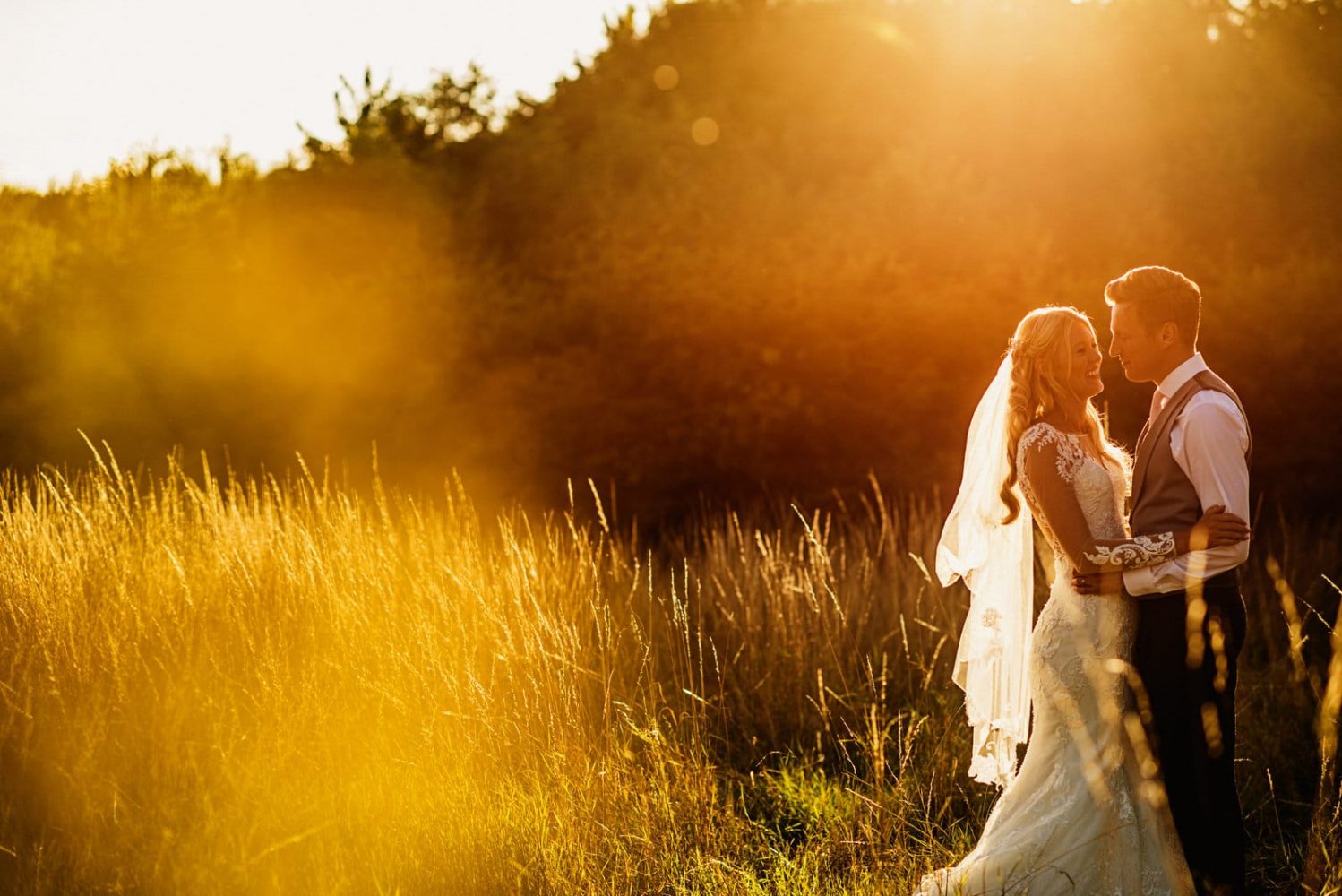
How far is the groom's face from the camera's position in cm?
360

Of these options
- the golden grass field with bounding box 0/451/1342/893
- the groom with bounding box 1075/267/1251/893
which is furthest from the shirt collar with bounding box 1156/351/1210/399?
the golden grass field with bounding box 0/451/1342/893

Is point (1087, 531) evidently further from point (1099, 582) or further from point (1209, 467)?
point (1209, 467)

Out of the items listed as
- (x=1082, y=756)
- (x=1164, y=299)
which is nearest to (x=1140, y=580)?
(x=1082, y=756)

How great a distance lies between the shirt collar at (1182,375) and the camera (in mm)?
3539

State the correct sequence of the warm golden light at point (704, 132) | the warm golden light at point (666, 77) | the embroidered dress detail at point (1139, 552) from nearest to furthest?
the embroidered dress detail at point (1139, 552) < the warm golden light at point (704, 132) < the warm golden light at point (666, 77)

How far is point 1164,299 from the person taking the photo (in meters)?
3.59

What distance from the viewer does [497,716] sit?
15.0ft

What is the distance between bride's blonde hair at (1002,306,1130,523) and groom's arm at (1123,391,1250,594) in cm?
42

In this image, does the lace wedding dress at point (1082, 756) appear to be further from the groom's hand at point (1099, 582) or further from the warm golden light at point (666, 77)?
the warm golden light at point (666, 77)

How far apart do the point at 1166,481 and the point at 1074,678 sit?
74cm

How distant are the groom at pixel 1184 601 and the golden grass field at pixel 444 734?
0.27 metres

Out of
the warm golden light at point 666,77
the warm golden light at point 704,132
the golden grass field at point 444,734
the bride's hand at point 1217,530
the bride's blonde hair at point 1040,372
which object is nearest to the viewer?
the bride's hand at point 1217,530

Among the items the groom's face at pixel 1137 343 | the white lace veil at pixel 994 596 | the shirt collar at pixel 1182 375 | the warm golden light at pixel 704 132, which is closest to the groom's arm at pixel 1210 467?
the shirt collar at pixel 1182 375

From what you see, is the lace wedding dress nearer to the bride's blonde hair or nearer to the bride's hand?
the bride's blonde hair
